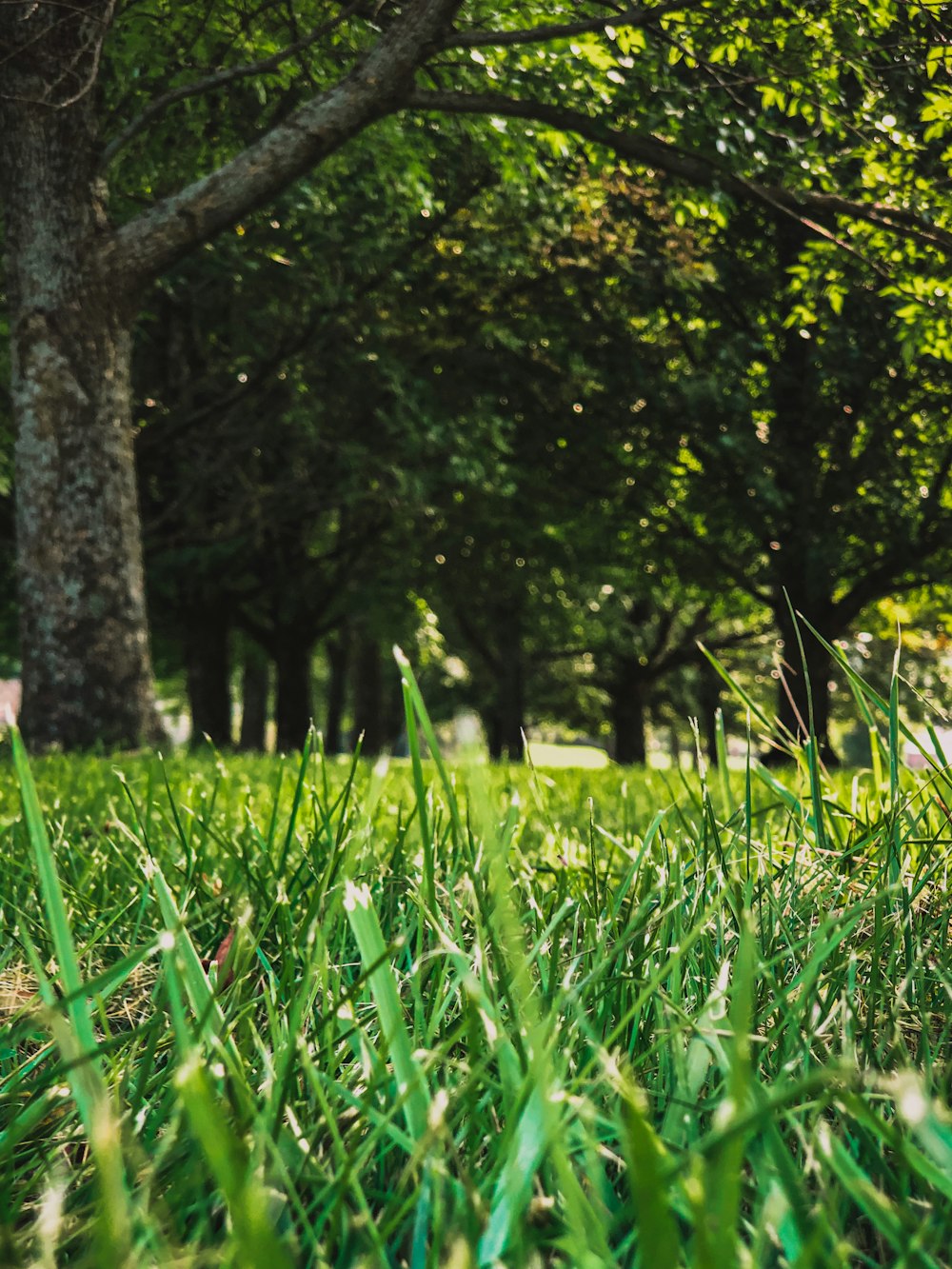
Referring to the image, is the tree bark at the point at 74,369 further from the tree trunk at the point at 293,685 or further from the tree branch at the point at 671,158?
the tree trunk at the point at 293,685

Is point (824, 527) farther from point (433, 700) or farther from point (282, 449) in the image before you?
point (433, 700)

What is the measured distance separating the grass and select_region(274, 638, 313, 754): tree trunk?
1749 cm

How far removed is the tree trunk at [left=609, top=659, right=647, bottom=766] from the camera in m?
26.2

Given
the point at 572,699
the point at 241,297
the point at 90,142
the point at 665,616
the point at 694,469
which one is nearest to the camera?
the point at 90,142

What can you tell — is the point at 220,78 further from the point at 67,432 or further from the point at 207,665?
the point at 207,665

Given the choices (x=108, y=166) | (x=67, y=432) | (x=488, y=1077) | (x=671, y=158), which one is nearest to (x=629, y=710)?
(x=671, y=158)

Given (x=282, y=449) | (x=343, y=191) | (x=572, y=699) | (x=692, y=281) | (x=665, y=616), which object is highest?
(x=343, y=191)

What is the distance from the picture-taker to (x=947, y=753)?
1.57 m

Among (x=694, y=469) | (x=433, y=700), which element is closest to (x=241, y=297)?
(x=694, y=469)

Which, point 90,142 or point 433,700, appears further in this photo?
point 433,700

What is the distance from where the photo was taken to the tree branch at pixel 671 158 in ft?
19.7

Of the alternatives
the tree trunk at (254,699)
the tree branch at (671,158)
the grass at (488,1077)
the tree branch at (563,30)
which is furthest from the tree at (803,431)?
the tree trunk at (254,699)

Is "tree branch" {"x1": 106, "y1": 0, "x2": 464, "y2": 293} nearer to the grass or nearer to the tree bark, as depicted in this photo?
the tree bark

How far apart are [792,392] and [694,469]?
1701 mm
